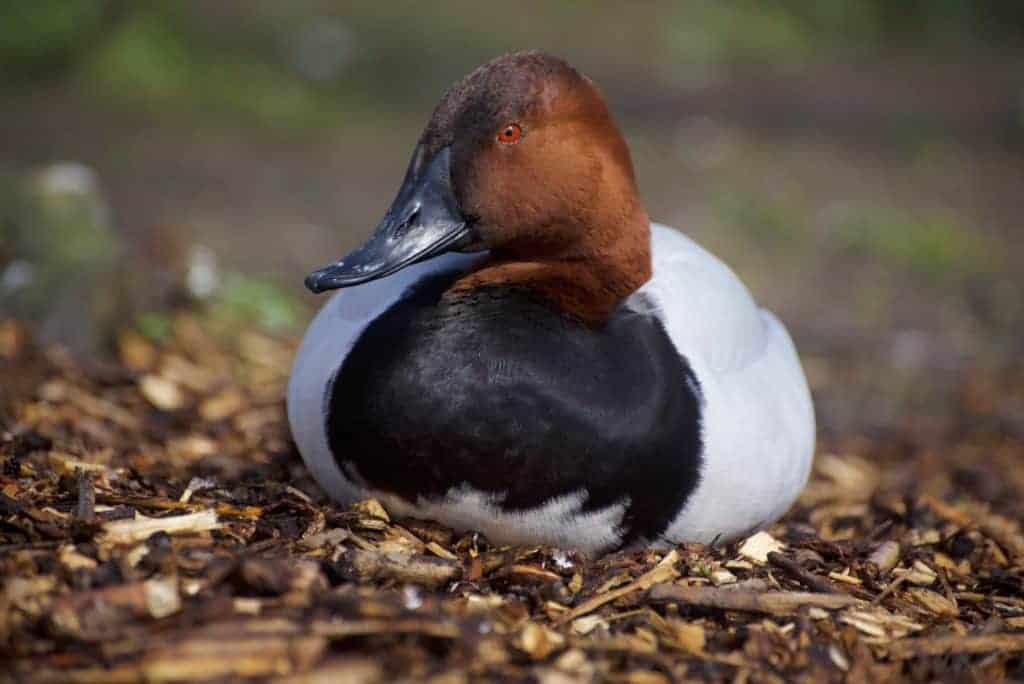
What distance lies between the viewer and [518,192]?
3256 millimetres

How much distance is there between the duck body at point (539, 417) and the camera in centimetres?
311

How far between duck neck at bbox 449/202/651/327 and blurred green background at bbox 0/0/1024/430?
2399 millimetres

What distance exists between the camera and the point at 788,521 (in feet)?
14.2

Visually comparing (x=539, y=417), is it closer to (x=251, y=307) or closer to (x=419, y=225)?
(x=419, y=225)

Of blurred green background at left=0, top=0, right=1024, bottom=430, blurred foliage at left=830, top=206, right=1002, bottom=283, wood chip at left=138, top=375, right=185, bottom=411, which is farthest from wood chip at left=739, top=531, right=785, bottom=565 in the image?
blurred foliage at left=830, top=206, right=1002, bottom=283

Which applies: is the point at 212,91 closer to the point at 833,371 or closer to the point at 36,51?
the point at 36,51

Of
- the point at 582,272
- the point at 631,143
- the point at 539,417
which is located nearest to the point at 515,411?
the point at 539,417

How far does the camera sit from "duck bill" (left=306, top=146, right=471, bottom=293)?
3.17 metres

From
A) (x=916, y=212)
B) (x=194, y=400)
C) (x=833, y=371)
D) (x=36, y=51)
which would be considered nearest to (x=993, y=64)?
(x=916, y=212)

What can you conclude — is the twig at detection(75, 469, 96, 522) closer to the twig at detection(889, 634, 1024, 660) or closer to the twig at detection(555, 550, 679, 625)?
the twig at detection(555, 550, 679, 625)

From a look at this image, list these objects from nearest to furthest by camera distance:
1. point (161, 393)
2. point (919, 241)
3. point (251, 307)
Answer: point (161, 393) < point (251, 307) < point (919, 241)

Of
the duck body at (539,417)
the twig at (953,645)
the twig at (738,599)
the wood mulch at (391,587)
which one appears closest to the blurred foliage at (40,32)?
the wood mulch at (391,587)

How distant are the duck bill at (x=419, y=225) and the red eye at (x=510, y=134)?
13 centimetres

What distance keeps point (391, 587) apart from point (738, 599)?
780 millimetres
